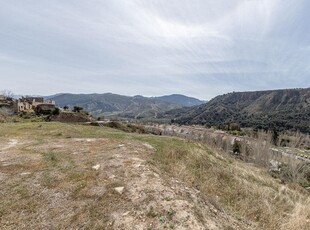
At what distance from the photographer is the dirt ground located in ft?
26.4

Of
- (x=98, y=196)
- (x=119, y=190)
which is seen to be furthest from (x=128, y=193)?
(x=98, y=196)

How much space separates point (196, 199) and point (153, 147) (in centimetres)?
776

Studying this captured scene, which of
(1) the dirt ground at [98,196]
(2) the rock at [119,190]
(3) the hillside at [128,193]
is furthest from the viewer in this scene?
(2) the rock at [119,190]

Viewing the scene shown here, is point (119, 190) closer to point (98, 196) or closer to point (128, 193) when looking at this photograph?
point (128, 193)

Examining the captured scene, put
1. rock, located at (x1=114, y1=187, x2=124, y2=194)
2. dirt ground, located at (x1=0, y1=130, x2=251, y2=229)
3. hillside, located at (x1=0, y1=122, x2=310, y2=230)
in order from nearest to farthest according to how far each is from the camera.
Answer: dirt ground, located at (x1=0, y1=130, x2=251, y2=229), hillside, located at (x1=0, y1=122, x2=310, y2=230), rock, located at (x1=114, y1=187, x2=124, y2=194)

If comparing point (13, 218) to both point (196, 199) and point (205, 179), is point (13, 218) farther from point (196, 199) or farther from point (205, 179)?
point (205, 179)

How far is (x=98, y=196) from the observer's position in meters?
9.47

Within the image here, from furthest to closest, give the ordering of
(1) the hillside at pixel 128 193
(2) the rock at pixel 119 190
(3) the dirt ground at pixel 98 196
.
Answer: (2) the rock at pixel 119 190 → (1) the hillside at pixel 128 193 → (3) the dirt ground at pixel 98 196

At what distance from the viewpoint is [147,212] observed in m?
8.31

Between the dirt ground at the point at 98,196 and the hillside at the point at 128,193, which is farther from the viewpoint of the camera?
the hillside at the point at 128,193

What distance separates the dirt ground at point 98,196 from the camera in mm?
8039

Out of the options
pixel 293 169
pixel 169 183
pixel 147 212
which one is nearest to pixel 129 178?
pixel 169 183

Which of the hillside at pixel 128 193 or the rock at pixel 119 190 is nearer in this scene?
the hillside at pixel 128 193

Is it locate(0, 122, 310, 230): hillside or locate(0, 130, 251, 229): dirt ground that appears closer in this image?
locate(0, 130, 251, 229): dirt ground
